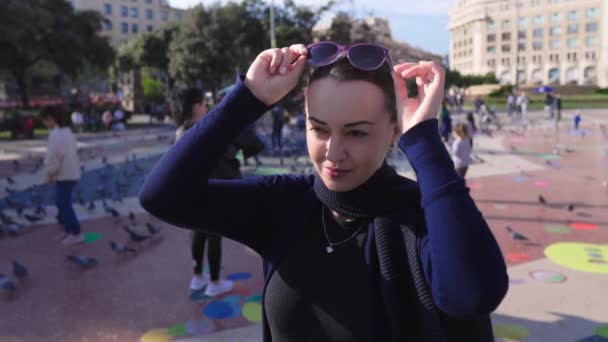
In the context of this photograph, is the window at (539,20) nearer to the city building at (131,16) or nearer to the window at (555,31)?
the window at (555,31)

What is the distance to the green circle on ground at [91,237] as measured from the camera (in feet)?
20.9

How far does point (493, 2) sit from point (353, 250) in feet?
395

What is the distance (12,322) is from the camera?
4117 millimetres

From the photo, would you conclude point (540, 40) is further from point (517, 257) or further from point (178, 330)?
point (178, 330)

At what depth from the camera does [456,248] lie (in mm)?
1162

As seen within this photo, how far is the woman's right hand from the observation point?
4.83 feet

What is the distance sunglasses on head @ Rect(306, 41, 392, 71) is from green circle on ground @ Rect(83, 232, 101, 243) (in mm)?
5767

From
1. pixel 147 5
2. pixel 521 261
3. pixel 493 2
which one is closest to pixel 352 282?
pixel 521 261

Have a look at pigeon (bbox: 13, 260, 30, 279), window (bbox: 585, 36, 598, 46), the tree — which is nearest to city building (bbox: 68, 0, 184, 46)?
the tree

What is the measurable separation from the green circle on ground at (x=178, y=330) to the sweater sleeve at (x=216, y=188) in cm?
253

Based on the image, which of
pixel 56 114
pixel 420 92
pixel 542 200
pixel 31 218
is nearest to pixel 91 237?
pixel 31 218

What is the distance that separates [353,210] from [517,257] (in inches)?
181

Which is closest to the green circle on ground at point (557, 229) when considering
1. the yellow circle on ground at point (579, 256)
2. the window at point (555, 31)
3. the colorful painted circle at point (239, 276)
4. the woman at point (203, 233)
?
the yellow circle on ground at point (579, 256)

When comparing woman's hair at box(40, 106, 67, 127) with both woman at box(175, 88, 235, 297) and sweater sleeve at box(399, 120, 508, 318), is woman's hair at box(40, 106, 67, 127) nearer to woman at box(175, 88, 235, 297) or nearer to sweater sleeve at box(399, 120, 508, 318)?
woman at box(175, 88, 235, 297)
